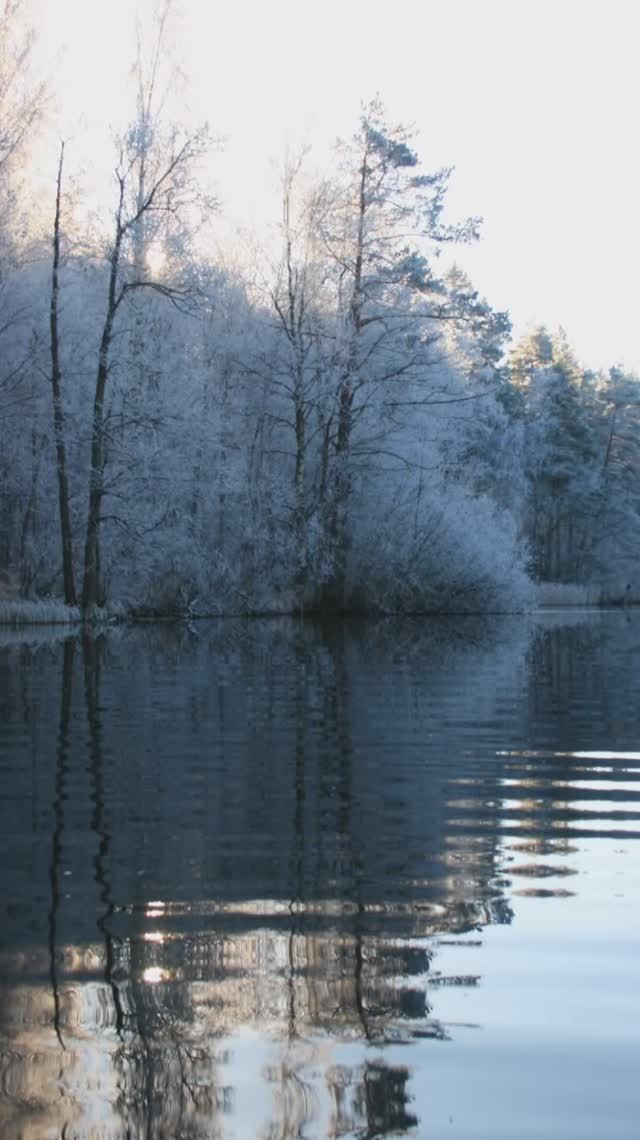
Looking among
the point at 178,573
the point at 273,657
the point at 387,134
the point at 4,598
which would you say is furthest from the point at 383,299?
the point at 273,657

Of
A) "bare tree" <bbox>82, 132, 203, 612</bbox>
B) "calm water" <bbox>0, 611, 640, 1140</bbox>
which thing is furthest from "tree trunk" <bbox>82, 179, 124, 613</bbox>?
"calm water" <bbox>0, 611, 640, 1140</bbox>

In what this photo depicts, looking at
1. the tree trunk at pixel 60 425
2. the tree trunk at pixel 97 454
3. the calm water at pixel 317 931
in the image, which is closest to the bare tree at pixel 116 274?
the tree trunk at pixel 97 454

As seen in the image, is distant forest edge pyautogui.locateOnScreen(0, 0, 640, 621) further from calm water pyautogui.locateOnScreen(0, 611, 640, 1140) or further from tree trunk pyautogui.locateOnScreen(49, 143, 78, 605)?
calm water pyautogui.locateOnScreen(0, 611, 640, 1140)

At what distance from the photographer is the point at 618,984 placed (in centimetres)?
344

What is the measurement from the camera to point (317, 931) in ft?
12.7

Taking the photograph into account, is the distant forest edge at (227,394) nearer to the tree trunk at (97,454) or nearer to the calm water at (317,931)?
the tree trunk at (97,454)

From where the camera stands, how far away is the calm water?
106 inches

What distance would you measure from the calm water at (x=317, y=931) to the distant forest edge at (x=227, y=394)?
16933 millimetres

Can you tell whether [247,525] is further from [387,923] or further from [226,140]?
[387,923]

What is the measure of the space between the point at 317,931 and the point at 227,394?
2835cm

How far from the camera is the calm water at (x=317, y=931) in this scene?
8.82 ft

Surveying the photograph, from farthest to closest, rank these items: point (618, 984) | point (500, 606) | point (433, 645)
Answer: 1. point (500, 606)
2. point (433, 645)
3. point (618, 984)

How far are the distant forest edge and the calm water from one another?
55.6 feet

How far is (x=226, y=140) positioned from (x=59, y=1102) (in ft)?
80.2
